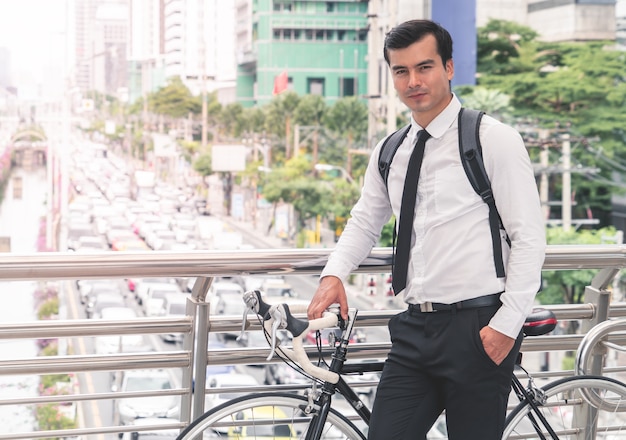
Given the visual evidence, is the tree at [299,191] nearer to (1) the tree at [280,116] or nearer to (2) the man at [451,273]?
(1) the tree at [280,116]

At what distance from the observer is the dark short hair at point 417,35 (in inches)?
46.8

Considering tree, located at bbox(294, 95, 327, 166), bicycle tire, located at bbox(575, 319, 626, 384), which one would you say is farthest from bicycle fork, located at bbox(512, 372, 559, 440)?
tree, located at bbox(294, 95, 327, 166)

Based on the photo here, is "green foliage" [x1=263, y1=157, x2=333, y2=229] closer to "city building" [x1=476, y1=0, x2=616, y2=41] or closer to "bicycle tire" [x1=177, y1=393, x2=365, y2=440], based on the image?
"city building" [x1=476, y1=0, x2=616, y2=41]

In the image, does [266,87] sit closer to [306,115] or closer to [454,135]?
[306,115]

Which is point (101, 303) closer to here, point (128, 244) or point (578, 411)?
point (128, 244)

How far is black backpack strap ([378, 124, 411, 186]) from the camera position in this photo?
128 centimetres

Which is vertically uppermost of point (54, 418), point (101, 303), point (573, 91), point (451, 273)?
point (573, 91)

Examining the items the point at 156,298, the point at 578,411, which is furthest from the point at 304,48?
the point at 578,411

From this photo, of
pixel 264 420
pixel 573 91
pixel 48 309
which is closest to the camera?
pixel 264 420

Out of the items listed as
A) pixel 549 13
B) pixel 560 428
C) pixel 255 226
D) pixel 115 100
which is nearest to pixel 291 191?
pixel 255 226

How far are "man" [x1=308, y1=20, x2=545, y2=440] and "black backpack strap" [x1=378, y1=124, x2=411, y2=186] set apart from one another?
3cm

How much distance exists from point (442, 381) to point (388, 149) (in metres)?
0.33

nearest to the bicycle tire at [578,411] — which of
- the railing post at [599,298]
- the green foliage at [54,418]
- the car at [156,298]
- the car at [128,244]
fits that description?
the railing post at [599,298]

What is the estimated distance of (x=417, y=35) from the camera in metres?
1.19
